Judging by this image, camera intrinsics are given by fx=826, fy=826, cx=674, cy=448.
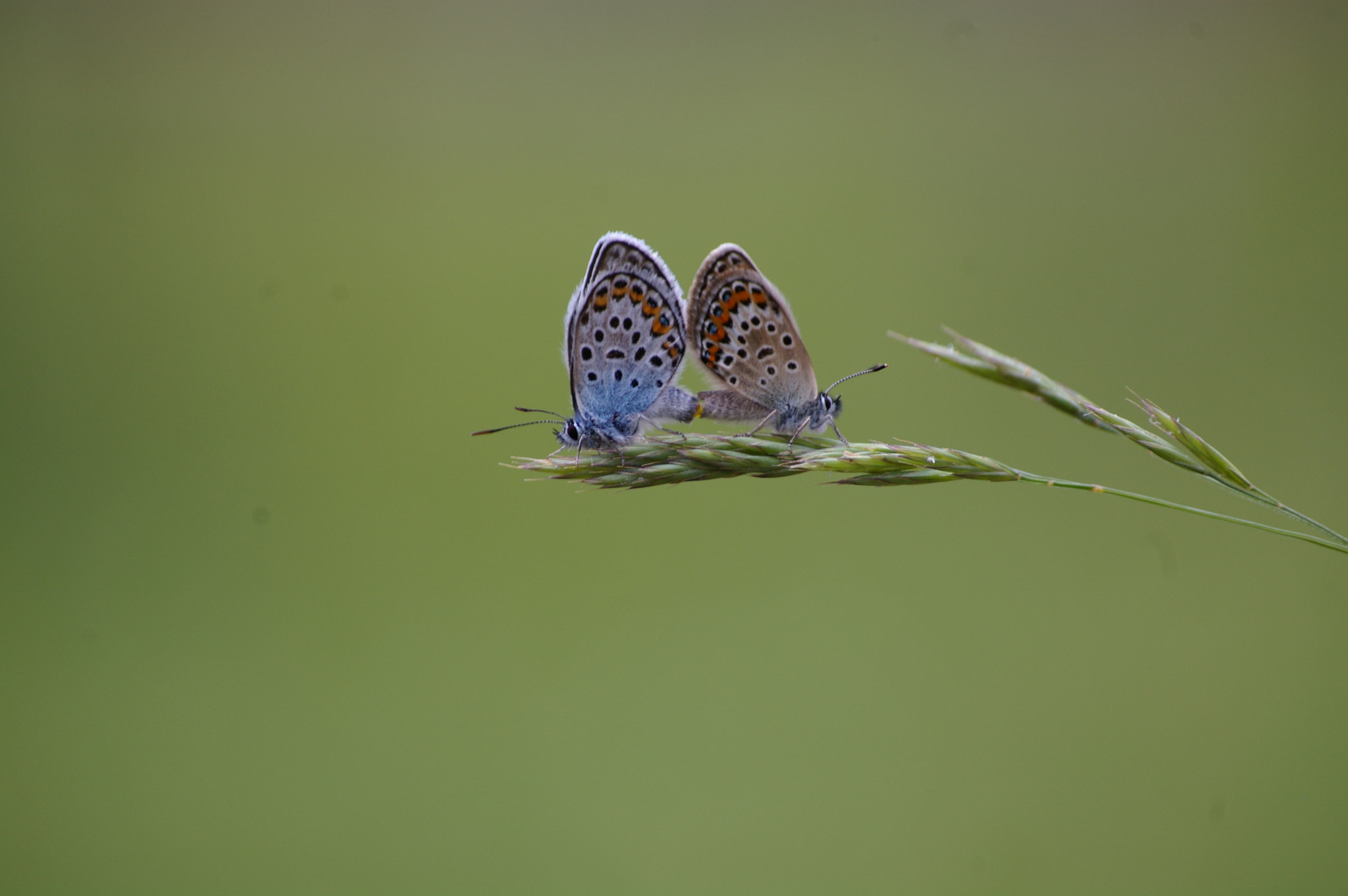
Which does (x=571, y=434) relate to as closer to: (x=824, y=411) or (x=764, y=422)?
(x=764, y=422)

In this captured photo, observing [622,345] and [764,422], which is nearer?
[622,345]

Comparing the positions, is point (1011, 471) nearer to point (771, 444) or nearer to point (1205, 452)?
point (1205, 452)

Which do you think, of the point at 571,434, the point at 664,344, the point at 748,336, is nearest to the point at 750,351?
the point at 748,336

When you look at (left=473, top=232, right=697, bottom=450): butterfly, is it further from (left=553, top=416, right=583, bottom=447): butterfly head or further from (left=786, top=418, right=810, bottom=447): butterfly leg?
(left=786, top=418, right=810, bottom=447): butterfly leg

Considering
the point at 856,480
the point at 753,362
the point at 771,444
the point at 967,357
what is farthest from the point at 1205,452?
the point at 753,362

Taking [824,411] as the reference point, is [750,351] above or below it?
above

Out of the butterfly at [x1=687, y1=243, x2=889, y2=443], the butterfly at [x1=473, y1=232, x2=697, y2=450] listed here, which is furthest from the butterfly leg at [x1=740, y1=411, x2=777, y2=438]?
the butterfly at [x1=473, y1=232, x2=697, y2=450]

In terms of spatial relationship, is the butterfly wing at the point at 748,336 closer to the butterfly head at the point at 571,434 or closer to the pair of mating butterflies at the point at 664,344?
the pair of mating butterflies at the point at 664,344

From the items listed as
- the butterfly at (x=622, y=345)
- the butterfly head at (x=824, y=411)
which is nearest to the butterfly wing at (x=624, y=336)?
the butterfly at (x=622, y=345)
